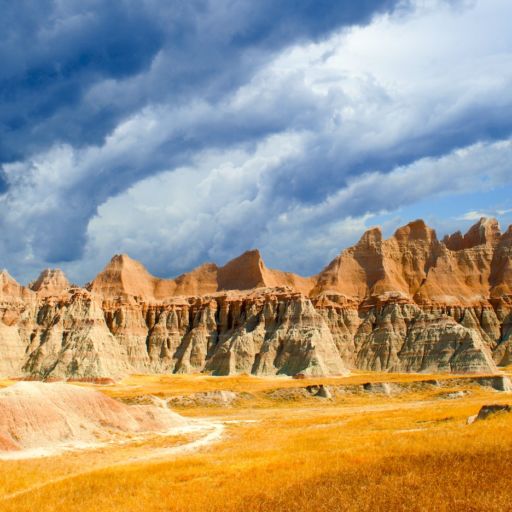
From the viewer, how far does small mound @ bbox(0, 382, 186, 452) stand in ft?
105

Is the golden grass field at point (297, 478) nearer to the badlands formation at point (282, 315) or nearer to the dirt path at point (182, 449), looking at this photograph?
the dirt path at point (182, 449)

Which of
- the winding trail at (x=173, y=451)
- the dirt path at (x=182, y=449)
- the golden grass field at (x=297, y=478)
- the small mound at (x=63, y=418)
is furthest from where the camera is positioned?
the small mound at (x=63, y=418)

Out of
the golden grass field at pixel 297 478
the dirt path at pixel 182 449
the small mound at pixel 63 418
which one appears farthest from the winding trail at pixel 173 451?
the small mound at pixel 63 418

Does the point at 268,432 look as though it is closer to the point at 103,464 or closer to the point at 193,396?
the point at 103,464

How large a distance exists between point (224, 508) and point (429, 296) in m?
120

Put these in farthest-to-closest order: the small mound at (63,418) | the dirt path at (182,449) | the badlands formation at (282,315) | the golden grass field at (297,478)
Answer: the badlands formation at (282,315)
the small mound at (63,418)
the dirt path at (182,449)
the golden grass field at (297,478)

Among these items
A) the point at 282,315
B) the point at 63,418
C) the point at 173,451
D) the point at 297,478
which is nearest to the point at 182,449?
the point at 173,451

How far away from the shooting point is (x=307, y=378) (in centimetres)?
9212

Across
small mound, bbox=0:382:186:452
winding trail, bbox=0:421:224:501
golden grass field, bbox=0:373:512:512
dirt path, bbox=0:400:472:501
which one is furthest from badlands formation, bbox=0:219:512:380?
golden grass field, bbox=0:373:512:512

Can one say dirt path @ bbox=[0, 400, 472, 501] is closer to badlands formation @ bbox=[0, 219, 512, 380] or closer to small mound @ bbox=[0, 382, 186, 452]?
small mound @ bbox=[0, 382, 186, 452]

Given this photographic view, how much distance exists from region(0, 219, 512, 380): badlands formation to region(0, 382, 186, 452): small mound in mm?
53002

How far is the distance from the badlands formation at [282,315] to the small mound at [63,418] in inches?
2087

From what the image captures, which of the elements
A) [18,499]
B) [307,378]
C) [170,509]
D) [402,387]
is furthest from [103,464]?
[307,378]

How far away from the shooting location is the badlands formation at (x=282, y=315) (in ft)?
331
